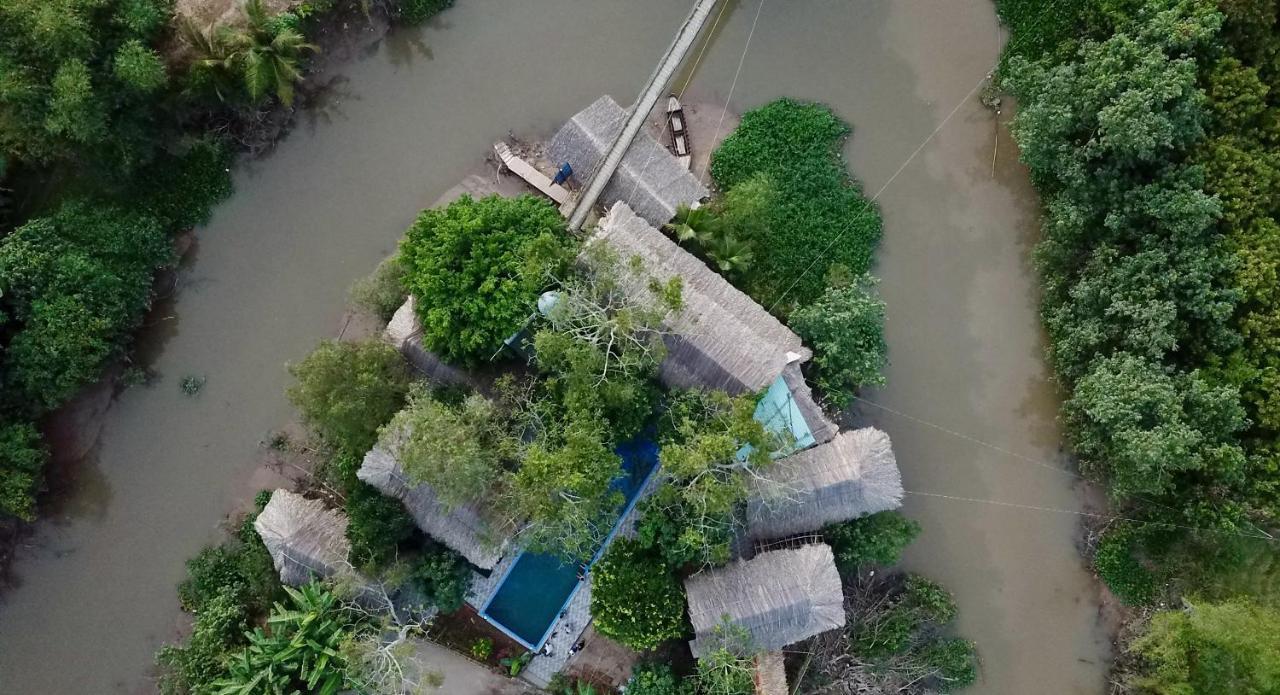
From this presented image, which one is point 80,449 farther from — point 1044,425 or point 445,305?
point 1044,425

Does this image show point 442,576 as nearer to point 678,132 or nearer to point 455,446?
point 455,446

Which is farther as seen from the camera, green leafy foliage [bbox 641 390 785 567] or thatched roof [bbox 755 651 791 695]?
thatched roof [bbox 755 651 791 695]

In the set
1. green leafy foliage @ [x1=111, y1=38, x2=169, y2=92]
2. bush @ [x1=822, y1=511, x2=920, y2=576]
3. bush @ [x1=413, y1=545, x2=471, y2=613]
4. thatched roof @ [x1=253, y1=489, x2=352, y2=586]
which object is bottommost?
thatched roof @ [x1=253, y1=489, x2=352, y2=586]

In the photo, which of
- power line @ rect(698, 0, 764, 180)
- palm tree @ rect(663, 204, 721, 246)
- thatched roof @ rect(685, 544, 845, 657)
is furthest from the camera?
power line @ rect(698, 0, 764, 180)

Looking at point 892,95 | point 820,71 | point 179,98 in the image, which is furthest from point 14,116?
point 892,95

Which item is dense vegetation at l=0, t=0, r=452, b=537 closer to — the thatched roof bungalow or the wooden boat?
the wooden boat

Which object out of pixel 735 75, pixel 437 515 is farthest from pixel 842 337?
pixel 437 515

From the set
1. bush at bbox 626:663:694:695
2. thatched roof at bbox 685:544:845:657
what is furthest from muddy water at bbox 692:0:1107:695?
bush at bbox 626:663:694:695

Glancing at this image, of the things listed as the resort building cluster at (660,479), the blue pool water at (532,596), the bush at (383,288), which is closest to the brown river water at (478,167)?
the bush at (383,288)
